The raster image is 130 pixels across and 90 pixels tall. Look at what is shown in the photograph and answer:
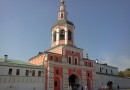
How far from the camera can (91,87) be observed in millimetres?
41125

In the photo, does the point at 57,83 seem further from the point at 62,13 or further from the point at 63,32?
the point at 62,13

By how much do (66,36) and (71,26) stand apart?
3351 millimetres

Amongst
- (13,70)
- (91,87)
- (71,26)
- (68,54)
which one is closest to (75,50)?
(68,54)

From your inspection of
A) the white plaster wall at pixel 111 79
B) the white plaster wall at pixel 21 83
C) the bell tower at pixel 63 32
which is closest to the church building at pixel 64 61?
the bell tower at pixel 63 32

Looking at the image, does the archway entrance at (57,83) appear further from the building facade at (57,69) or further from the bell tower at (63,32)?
the bell tower at (63,32)

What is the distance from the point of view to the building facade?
1227 inches

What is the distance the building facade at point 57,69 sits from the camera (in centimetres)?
3116

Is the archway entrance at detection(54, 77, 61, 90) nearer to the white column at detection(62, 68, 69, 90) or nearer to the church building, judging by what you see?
the church building

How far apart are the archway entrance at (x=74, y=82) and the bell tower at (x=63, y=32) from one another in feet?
26.0

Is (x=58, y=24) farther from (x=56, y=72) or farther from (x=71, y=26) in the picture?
(x=56, y=72)

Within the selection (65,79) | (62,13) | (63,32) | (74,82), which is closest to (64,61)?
(65,79)

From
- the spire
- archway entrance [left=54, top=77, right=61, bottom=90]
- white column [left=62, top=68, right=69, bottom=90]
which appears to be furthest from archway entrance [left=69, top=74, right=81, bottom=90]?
the spire

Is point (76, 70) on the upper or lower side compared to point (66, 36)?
lower

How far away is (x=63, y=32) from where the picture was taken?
133ft
